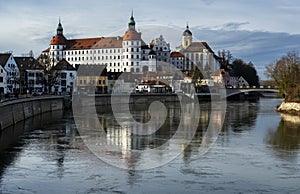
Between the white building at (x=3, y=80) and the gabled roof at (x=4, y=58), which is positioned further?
the gabled roof at (x=4, y=58)

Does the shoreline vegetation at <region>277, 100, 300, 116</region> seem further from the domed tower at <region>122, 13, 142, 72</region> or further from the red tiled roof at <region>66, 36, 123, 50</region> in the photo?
the red tiled roof at <region>66, 36, 123, 50</region>

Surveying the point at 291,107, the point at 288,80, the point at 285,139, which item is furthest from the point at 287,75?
the point at 285,139

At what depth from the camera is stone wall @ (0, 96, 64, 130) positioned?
30030mm

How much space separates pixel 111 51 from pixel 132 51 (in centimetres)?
745

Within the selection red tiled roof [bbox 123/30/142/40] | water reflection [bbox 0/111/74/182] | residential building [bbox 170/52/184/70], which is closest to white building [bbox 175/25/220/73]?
residential building [bbox 170/52/184/70]

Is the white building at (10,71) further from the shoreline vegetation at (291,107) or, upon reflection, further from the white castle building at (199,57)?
the white castle building at (199,57)

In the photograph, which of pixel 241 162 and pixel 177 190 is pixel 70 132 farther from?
pixel 177 190

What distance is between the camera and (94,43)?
131000 mm

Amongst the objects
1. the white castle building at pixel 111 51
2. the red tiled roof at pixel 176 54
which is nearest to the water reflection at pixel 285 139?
the white castle building at pixel 111 51

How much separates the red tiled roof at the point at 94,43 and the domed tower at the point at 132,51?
12.1ft

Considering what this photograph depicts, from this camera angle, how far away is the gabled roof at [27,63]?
7323 cm

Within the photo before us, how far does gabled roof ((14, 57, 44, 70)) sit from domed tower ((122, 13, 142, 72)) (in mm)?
46129

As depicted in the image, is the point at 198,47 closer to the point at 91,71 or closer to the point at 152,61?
the point at 152,61

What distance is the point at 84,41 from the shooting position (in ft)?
437
